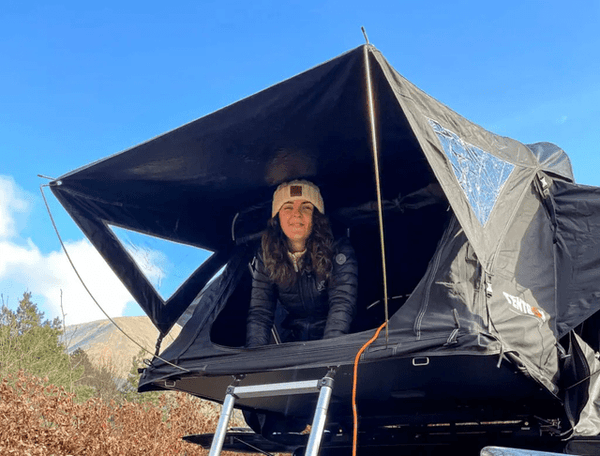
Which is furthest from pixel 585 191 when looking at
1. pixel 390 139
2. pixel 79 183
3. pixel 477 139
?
pixel 79 183

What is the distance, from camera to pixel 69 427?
21.8 ft

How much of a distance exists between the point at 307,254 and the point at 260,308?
50cm

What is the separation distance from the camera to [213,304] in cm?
446

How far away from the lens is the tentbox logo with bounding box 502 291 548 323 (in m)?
3.32

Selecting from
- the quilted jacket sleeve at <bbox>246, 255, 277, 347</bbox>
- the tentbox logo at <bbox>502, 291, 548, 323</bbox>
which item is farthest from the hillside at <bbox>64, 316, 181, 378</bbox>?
the tentbox logo at <bbox>502, 291, 548, 323</bbox>

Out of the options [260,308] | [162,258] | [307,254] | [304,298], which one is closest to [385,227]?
[307,254]

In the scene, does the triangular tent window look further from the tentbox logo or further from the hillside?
the tentbox logo

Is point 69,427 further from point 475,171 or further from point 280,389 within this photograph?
point 475,171

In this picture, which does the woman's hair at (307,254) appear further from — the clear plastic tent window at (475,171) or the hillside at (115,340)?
the clear plastic tent window at (475,171)

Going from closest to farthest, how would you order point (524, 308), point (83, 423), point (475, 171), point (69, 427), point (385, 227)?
point (475, 171) → point (524, 308) → point (385, 227) → point (69, 427) → point (83, 423)

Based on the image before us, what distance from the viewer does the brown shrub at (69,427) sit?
20.1 ft

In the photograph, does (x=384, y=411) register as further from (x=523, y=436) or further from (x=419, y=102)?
(x=419, y=102)

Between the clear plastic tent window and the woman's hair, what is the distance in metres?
1.24

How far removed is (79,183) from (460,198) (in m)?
2.52
